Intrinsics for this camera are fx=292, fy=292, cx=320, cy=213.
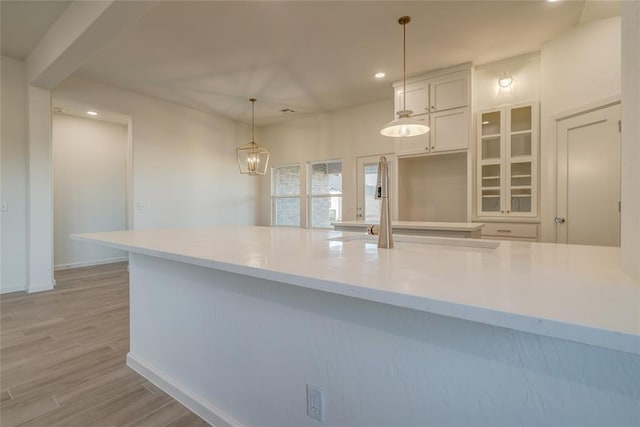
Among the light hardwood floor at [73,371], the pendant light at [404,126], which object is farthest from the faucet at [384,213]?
the pendant light at [404,126]

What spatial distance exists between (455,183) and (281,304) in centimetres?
382

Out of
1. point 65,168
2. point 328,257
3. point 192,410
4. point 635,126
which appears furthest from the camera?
point 65,168

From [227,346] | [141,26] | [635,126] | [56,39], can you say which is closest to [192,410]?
[227,346]

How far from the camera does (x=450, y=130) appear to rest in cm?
383

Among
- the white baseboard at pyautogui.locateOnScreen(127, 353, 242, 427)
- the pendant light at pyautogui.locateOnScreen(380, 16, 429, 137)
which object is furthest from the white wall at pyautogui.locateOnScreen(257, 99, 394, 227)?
the white baseboard at pyautogui.locateOnScreen(127, 353, 242, 427)

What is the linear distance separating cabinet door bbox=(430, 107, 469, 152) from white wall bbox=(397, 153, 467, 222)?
0.31 metres

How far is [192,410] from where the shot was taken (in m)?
1.59

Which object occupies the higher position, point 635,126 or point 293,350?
point 635,126

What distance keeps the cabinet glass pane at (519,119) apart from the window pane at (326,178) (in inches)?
114

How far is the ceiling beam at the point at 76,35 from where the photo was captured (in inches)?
88.0

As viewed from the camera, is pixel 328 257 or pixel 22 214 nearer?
pixel 328 257

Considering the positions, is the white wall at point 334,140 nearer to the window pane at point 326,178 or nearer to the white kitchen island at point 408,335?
the window pane at point 326,178

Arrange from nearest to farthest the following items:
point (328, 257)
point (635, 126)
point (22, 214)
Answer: point (635, 126)
point (328, 257)
point (22, 214)

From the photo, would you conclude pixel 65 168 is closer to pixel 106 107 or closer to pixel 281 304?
pixel 106 107
